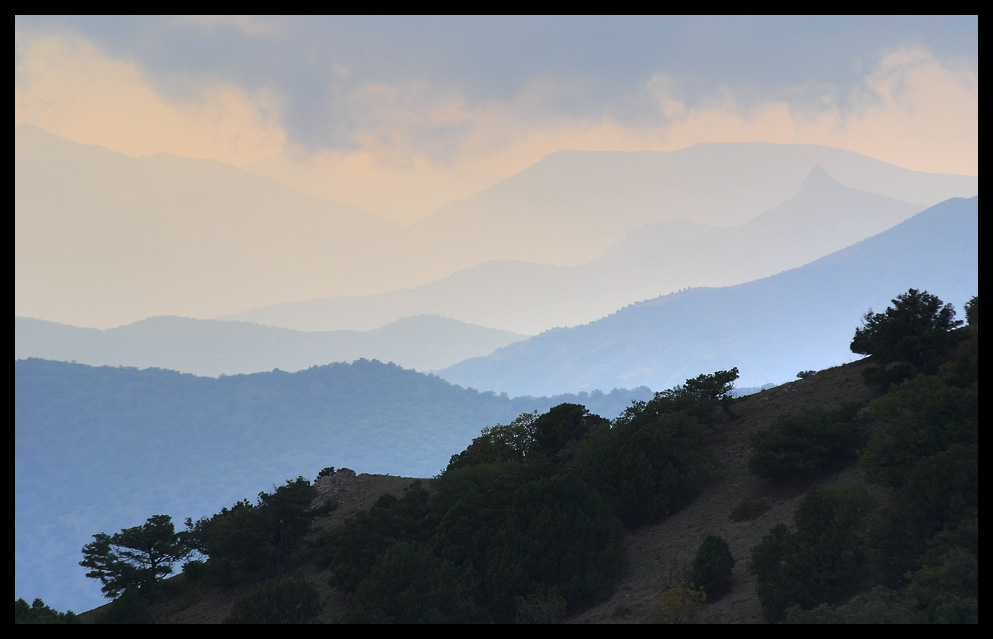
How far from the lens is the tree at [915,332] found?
35.1 m

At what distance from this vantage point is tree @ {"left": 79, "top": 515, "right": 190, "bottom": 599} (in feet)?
120

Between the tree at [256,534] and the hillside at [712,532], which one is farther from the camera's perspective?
the tree at [256,534]

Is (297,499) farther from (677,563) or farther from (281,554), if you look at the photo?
(677,563)

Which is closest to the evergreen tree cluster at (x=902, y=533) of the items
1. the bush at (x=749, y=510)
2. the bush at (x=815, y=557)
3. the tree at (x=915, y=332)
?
the bush at (x=815, y=557)

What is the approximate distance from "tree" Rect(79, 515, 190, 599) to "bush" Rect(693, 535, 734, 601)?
2585 centimetres

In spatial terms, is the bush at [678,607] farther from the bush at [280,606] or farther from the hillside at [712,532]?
the bush at [280,606]

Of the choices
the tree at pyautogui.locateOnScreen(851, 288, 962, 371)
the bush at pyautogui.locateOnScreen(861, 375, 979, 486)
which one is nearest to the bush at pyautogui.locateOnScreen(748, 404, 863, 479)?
the bush at pyautogui.locateOnScreen(861, 375, 979, 486)

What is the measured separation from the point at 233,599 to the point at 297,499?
249 inches

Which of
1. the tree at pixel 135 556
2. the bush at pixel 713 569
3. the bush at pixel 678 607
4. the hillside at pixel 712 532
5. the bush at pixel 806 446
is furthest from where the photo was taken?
the tree at pixel 135 556

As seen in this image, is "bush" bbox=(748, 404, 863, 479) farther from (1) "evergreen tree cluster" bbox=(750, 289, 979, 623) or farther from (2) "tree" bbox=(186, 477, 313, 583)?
(2) "tree" bbox=(186, 477, 313, 583)

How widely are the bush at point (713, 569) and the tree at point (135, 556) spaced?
A: 25.8m

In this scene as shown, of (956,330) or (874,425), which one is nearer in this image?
(874,425)
